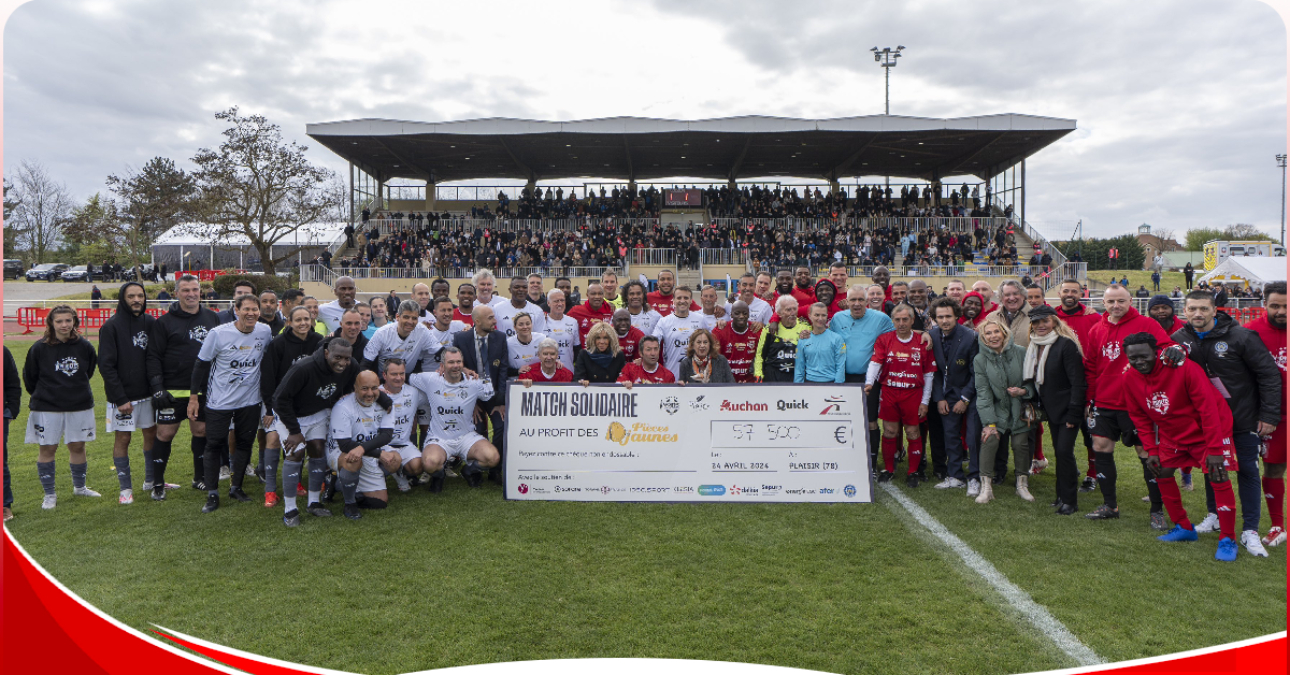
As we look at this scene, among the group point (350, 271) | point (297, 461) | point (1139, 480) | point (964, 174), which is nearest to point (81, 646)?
point (297, 461)

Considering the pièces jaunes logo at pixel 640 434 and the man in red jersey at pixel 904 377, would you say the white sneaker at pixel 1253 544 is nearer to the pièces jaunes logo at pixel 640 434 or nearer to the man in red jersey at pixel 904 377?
the man in red jersey at pixel 904 377

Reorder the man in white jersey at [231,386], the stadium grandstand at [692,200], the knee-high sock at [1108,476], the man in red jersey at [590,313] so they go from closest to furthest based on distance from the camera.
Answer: the knee-high sock at [1108,476] < the man in white jersey at [231,386] < the man in red jersey at [590,313] < the stadium grandstand at [692,200]

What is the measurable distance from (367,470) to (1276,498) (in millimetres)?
7117

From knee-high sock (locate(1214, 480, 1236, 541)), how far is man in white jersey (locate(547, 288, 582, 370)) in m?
5.48

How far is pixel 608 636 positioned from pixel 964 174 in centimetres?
3970

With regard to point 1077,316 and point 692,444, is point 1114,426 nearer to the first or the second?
point 1077,316

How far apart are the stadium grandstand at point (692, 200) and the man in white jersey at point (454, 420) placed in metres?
19.4

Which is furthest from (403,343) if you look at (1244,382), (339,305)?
(1244,382)

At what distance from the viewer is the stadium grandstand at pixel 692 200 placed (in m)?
28.6

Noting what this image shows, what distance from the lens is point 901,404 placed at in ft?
22.0

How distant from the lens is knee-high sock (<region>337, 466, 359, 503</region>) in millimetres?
5984

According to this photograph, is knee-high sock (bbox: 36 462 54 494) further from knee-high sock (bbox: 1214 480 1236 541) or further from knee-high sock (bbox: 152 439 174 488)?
knee-high sock (bbox: 1214 480 1236 541)

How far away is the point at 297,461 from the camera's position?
19.5 ft

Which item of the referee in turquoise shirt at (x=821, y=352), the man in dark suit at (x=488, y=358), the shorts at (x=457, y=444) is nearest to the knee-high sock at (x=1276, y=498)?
the referee in turquoise shirt at (x=821, y=352)
